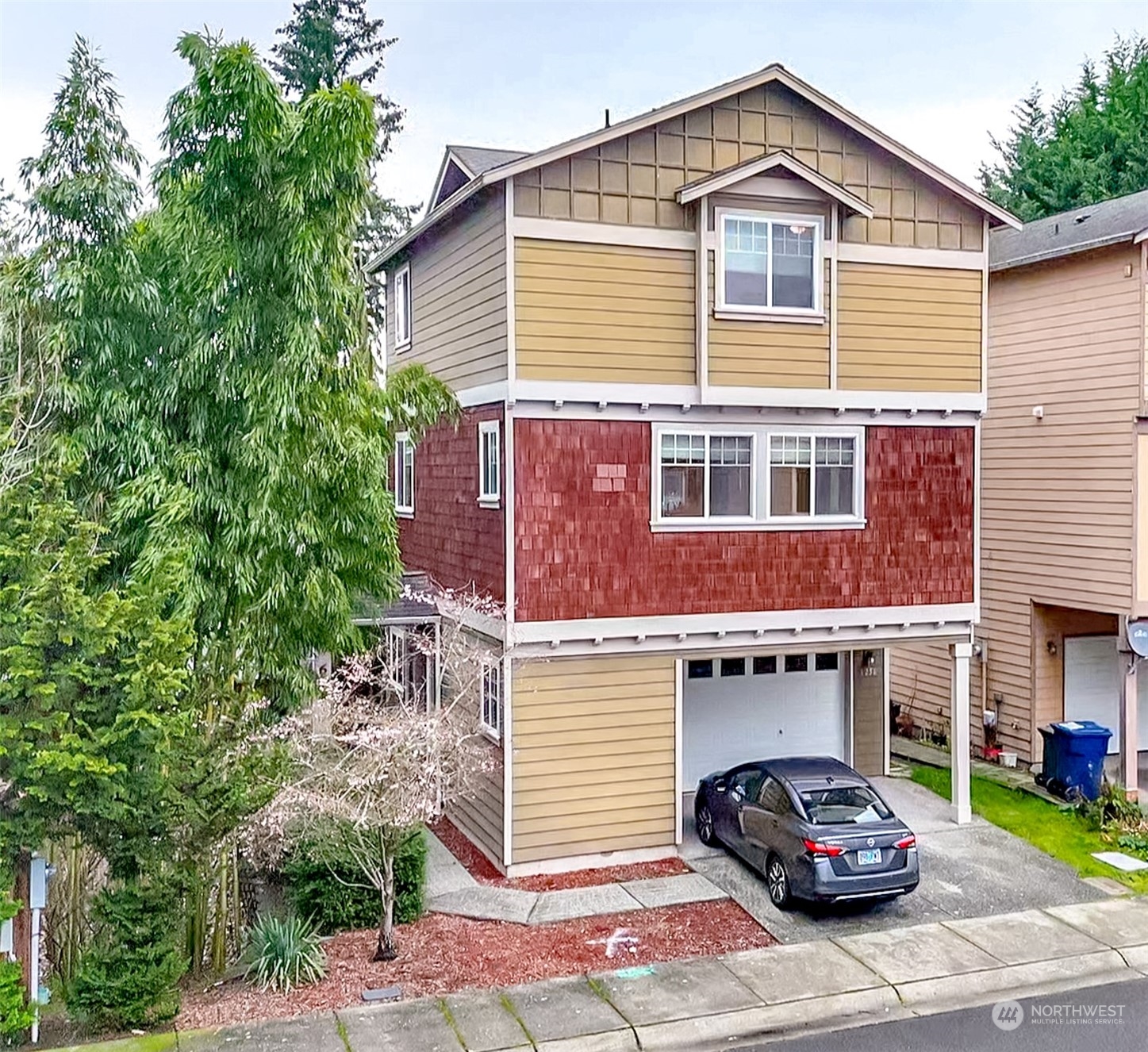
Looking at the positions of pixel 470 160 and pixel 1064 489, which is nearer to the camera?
pixel 470 160

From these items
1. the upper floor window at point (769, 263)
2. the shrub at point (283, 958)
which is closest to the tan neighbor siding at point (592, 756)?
the shrub at point (283, 958)

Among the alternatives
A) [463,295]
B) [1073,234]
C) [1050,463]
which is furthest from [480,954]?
[1073,234]

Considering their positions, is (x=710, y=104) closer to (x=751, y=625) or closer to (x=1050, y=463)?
(x=751, y=625)

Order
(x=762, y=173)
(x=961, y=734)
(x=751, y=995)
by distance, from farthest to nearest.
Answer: (x=961, y=734) < (x=762, y=173) < (x=751, y=995)

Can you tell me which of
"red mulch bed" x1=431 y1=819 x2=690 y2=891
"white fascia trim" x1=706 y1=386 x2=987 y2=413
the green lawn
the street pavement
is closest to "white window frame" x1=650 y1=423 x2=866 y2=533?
"white fascia trim" x1=706 y1=386 x2=987 y2=413

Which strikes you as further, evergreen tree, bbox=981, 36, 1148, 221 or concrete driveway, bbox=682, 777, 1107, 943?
evergreen tree, bbox=981, 36, 1148, 221

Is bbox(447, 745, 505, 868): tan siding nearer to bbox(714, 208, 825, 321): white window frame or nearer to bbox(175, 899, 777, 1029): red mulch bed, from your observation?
bbox(175, 899, 777, 1029): red mulch bed

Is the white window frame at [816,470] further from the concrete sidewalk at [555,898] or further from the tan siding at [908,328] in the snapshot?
the concrete sidewalk at [555,898]
